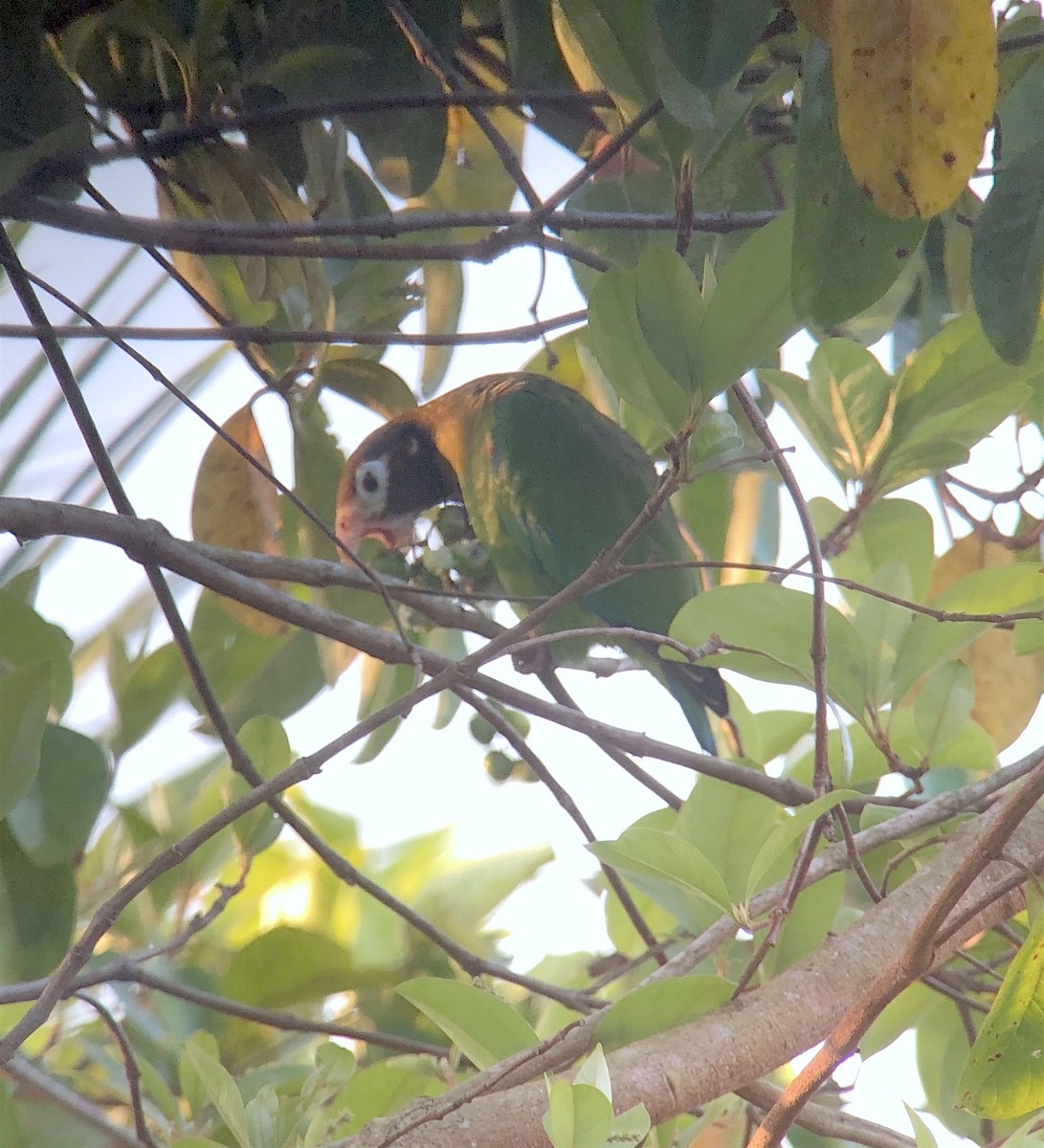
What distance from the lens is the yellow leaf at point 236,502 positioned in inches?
33.4

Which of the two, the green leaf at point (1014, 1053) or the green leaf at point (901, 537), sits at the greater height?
the green leaf at point (901, 537)

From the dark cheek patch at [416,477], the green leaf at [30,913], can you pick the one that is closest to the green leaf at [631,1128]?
the green leaf at [30,913]

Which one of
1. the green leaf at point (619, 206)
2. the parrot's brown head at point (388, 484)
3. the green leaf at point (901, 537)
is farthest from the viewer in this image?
the parrot's brown head at point (388, 484)

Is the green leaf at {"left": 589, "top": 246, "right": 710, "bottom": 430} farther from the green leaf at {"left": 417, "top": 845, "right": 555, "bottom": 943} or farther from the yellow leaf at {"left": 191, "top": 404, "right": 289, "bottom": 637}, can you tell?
the green leaf at {"left": 417, "top": 845, "right": 555, "bottom": 943}

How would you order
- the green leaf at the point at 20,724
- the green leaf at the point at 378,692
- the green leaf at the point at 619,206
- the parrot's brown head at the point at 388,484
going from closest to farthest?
the green leaf at the point at 20,724
the green leaf at the point at 619,206
the green leaf at the point at 378,692
the parrot's brown head at the point at 388,484

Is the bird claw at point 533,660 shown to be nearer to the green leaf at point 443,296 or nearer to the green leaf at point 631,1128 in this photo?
the green leaf at point 443,296

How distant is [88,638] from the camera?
1.03m

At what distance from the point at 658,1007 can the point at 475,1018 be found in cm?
9

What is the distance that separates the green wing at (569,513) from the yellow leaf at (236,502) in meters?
0.35

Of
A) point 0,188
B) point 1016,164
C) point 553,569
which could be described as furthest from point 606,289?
point 553,569

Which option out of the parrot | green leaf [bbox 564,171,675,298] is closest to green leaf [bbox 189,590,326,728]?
the parrot

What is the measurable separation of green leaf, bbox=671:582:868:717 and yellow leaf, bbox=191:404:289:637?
1.08 feet

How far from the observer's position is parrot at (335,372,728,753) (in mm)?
1075

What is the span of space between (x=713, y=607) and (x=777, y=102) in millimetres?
336
